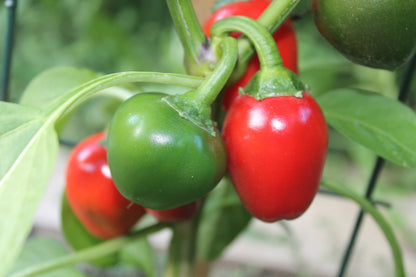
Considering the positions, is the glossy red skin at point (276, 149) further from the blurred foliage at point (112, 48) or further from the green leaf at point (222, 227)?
the blurred foliage at point (112, 48)

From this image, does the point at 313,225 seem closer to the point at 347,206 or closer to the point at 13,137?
the point at 347,206

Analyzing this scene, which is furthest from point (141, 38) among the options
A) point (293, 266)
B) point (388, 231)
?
point (388, 231)

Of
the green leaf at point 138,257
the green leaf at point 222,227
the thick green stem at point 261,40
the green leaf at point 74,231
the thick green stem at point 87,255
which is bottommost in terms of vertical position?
the green leaf at point 138,257

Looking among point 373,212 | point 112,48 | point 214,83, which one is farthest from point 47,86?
point 112,48

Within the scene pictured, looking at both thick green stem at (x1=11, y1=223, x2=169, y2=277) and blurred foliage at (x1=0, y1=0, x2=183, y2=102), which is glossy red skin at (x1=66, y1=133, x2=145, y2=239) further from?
blurred foliage at (x1=0, y1=0, x2=183, y2=102)

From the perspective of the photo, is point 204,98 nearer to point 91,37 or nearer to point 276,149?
point 276,149

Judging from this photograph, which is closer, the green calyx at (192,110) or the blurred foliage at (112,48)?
the green calyx at (192,110)

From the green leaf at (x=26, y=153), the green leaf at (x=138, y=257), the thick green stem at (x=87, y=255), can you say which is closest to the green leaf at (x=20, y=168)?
the green leaf at (x=26, y=153)
